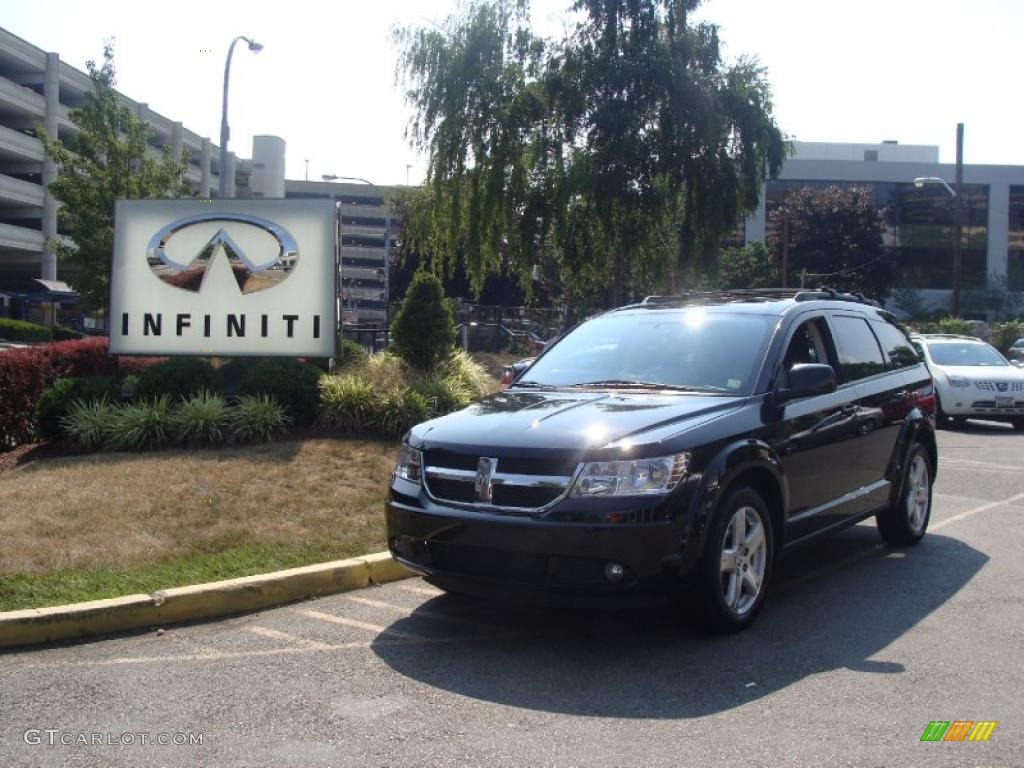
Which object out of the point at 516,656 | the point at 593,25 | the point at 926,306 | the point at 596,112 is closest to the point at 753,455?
the point at 516,656

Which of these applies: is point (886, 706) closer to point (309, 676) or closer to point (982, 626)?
point (982, 626)

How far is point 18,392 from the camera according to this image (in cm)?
1108

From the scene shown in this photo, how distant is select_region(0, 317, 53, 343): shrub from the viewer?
141 ft

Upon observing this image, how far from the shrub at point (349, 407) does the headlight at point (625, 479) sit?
6.49m

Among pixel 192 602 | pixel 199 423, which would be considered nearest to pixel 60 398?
pixel 199 423

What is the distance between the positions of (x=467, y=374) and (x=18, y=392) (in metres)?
5.40

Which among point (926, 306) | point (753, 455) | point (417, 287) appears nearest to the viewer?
point (753, 455)

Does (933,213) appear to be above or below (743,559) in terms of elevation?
above

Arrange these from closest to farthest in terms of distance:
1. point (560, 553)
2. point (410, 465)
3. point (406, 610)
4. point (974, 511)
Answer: point (560, 553)
point (410, 465)
point (406, 610)
point (974, 511)

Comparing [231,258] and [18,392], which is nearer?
[18,392]

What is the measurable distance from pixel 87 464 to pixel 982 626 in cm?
751

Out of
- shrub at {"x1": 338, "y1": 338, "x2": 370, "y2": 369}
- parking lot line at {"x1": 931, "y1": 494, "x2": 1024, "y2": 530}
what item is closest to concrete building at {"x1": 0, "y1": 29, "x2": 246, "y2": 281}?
shrub at {"x1": 338, "y1": 338, "x2": 370, "y2": 369}

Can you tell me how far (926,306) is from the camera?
58.5 m

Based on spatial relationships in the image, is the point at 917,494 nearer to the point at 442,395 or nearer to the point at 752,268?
the point at 442,395
